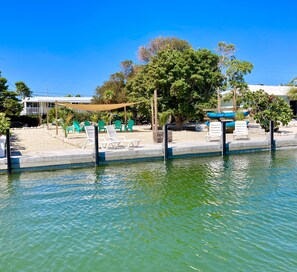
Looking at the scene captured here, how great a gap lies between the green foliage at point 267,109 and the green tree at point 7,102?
28.9 metres

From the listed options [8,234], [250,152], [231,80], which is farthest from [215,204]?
[231,80]

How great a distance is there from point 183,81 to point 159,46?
17529 mm

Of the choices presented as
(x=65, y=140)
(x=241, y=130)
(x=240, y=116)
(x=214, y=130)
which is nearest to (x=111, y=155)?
(x=214, y=130)

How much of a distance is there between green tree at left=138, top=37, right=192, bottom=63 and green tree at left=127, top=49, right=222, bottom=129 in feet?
43.5

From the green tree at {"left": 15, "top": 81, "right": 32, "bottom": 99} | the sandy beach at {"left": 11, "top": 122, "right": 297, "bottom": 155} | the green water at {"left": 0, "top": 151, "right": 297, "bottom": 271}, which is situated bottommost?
the green water at {"left": 0, "top": 151, "right": 297, "bottom": 271}

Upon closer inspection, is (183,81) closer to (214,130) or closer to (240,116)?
(240,116)

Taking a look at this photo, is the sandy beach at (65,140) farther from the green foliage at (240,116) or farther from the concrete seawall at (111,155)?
the concrete seawall at (111,155)

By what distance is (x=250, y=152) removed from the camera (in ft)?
46.3

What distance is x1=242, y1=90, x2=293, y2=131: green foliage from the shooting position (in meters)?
20.4

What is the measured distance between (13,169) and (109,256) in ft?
23.3

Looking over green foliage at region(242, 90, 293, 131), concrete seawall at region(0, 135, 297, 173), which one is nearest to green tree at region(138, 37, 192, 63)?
green foliage at region(242, 90, 293, 131)

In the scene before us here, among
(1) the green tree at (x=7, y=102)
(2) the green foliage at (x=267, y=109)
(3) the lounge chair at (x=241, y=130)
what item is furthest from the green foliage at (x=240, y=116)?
(1) the green tree at (x=7, y=102)

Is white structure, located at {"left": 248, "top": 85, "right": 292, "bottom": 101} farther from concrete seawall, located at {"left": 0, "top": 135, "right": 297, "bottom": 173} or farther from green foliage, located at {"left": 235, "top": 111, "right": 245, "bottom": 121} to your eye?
concrete seawall, located at {"left": 0, "top": 135, "right": 297, "bottom": 173}

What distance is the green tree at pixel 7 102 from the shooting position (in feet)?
128
